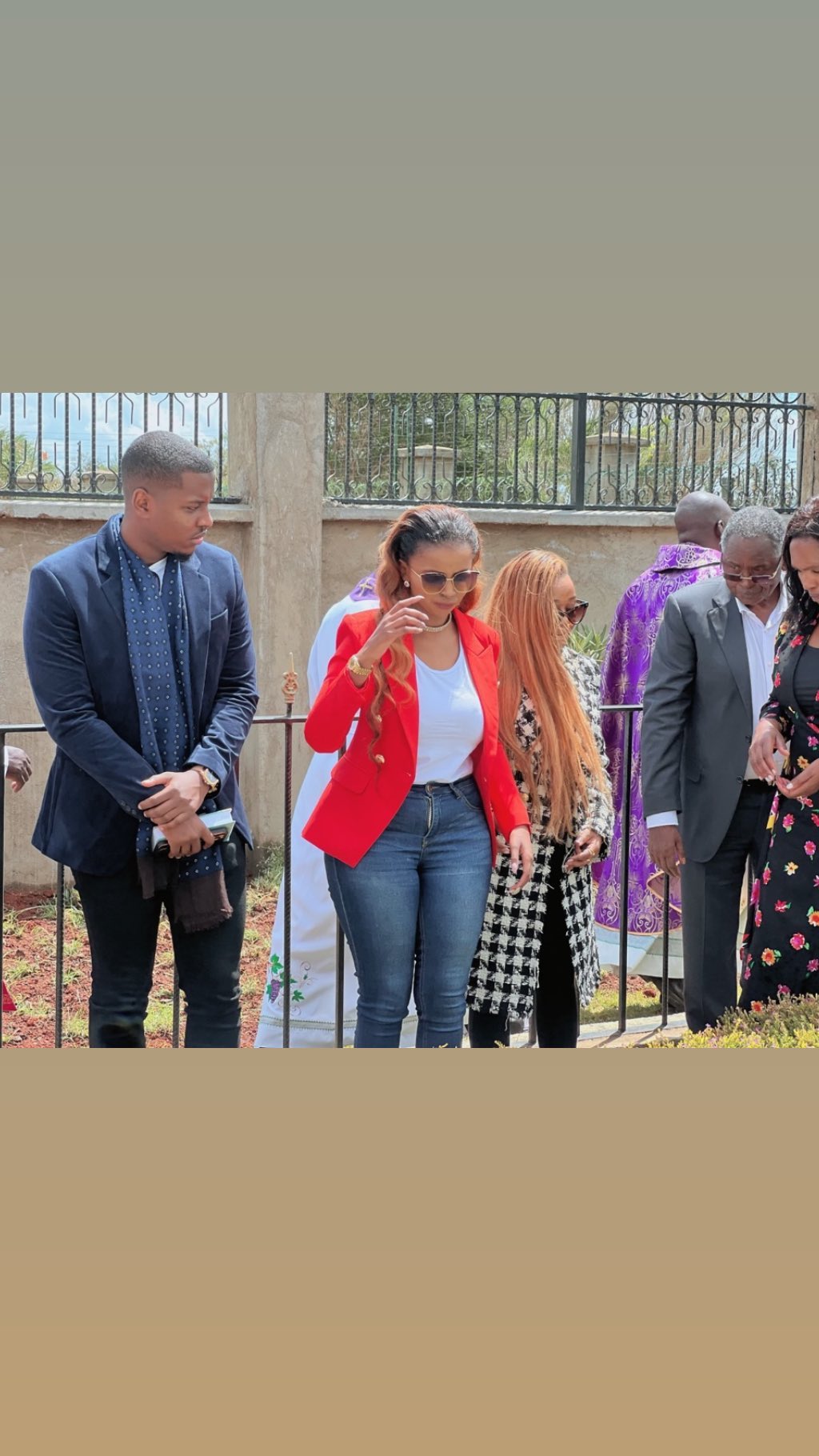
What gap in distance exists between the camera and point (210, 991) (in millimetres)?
3719

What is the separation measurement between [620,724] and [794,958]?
8.06 feet

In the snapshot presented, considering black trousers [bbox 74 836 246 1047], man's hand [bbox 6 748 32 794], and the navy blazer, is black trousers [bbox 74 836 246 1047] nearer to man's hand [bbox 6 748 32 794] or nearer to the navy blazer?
the navy blazer

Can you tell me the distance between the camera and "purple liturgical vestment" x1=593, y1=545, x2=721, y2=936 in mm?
5832

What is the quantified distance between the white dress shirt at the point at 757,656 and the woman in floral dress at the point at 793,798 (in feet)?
1.74

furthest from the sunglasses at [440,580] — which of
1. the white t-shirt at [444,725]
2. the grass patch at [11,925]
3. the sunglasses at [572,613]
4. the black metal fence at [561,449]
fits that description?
the black metal fence at [561,449]

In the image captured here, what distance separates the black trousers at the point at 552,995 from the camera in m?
4.25

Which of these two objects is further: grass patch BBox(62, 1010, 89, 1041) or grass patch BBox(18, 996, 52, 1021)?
grass patch BBox(18, 996, 52, 1021)

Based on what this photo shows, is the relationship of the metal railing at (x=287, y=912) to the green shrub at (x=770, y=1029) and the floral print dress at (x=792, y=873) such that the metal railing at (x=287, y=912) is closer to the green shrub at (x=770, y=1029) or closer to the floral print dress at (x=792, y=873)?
the floral print dress at (x=792, y=873)

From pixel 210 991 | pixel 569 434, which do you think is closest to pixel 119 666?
pixel 210 991

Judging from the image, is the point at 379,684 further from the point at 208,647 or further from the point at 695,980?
the point at 695,980

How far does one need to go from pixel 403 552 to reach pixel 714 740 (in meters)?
1.35

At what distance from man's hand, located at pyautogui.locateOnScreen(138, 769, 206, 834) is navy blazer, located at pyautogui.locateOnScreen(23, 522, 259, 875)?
0.03 meters

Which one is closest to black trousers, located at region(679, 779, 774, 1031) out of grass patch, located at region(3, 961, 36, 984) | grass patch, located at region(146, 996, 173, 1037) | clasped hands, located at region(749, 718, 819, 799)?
clasped hands, located at region(749, 718, 819, 799)

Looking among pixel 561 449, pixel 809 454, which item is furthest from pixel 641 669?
pixel 809 454
